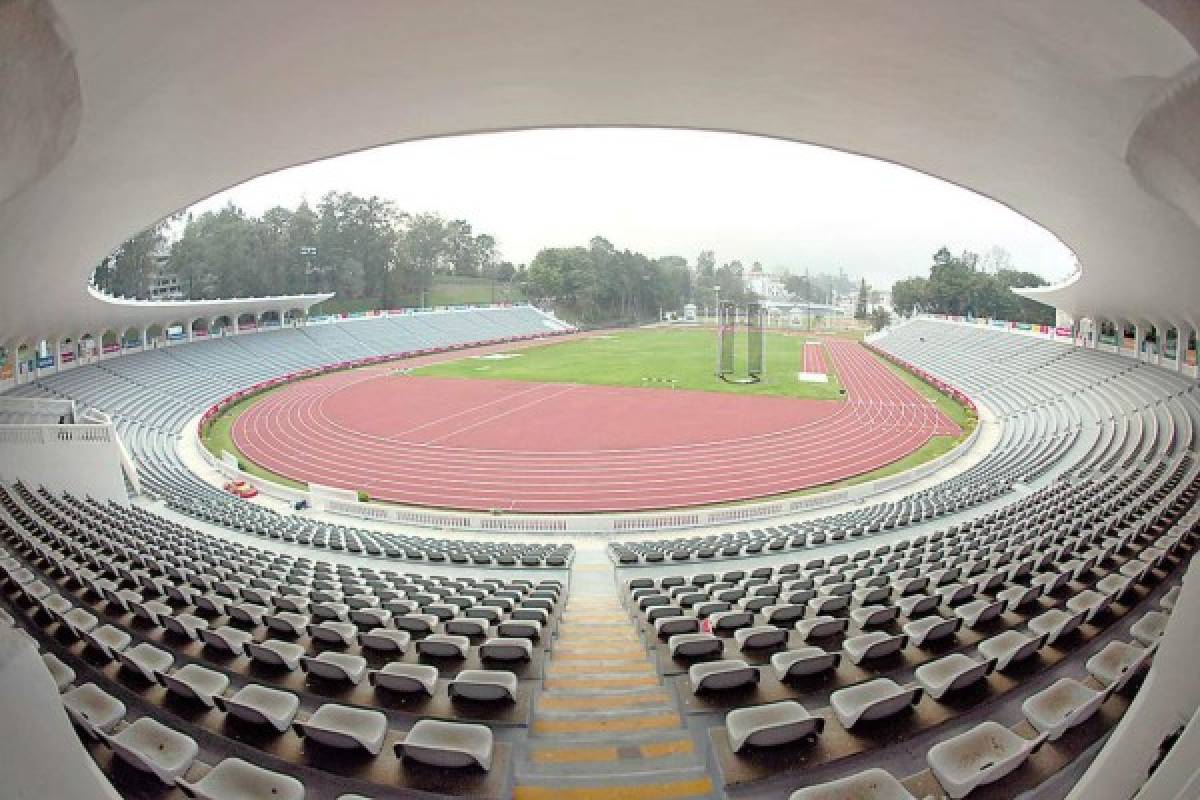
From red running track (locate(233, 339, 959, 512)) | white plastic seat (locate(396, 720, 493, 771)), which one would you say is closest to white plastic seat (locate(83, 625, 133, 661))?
white plastic seat (locate(396, 720, 493, 771))

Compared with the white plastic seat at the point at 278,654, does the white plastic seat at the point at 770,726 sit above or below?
above

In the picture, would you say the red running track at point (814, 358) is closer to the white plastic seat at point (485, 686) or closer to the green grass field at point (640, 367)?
the green grass field at point (640, 367)

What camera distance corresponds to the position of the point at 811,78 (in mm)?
7074

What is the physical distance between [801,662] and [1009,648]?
1.71 m

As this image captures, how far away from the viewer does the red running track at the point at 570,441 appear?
21547mm

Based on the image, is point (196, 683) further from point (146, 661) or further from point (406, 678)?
point (406, 678)

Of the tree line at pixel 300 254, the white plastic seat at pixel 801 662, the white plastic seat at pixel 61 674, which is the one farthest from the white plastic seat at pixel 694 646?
the tree line at pixel 300 254

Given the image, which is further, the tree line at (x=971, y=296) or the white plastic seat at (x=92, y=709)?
the tree line at (x=971, y=296)

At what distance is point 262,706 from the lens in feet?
14.1

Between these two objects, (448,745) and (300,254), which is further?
(300,254)

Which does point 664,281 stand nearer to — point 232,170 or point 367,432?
point 367,432

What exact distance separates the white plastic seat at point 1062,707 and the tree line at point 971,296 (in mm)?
93602

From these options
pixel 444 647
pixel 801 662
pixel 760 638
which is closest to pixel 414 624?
pixel 444 647

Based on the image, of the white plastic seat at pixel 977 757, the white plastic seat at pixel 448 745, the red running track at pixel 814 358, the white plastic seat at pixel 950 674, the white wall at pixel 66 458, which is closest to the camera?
the white plastic seat at pixel 977 757
